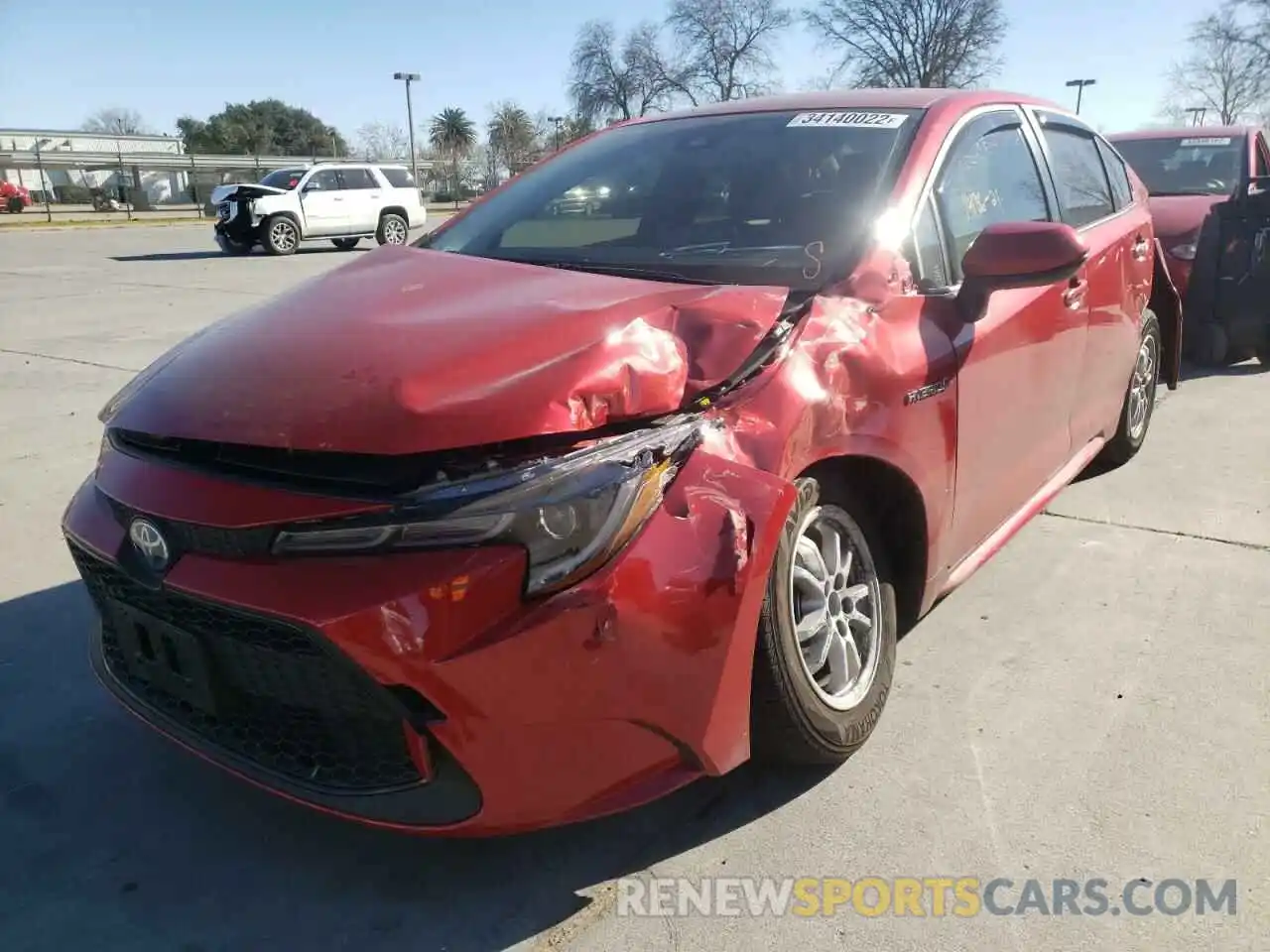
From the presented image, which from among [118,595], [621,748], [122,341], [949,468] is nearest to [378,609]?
[621,748]

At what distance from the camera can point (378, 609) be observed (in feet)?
5.60

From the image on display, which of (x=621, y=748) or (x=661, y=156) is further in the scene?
(x=661, y=156)

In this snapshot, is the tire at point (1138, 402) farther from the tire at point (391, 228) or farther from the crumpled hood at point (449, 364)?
the tire at point (391, 228)

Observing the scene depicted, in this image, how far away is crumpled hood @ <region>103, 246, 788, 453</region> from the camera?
1834mm

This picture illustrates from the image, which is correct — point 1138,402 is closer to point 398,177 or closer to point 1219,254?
point 1219,254

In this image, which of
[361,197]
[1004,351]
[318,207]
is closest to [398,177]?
[361,197]

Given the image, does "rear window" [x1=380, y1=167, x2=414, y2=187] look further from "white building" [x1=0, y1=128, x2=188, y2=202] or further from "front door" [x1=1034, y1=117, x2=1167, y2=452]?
"white building" [x1=0, y1=128, x2=188, y2=202]

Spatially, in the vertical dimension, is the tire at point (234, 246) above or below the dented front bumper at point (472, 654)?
above

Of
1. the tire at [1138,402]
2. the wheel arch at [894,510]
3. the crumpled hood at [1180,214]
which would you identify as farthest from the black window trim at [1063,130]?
the crumpled hood at [1180,214]

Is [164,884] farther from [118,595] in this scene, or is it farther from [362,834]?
[118,595]

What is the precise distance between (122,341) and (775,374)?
8.24 meters

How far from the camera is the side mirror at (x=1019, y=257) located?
2.56 metres

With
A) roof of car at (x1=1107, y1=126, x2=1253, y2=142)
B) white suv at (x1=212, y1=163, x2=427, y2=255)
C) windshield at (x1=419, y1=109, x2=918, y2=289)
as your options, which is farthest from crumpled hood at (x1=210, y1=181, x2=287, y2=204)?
windshield at (x1=419, y1=109, x2=918, y2=289)

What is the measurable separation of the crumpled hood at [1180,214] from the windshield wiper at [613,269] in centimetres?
523
